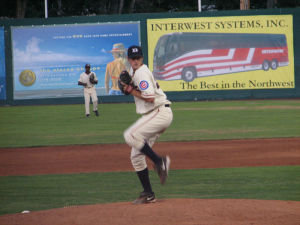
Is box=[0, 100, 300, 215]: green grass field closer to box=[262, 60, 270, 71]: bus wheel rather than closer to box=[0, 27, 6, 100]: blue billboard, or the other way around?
box=[262, 60, 270, 71]: bus wheel

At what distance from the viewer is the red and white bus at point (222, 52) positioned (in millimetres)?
32219

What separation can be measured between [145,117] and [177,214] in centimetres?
139

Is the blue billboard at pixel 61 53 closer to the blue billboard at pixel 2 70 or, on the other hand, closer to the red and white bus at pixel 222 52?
the blue billboard at pixel 2 70

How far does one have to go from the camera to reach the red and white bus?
32.2 meters

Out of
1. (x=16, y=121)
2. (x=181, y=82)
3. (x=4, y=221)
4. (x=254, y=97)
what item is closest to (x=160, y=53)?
(x=181, y=82)

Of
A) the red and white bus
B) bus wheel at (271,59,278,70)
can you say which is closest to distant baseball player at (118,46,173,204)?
the red and white bus

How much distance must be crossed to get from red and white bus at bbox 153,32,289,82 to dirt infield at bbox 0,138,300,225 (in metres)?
17.5

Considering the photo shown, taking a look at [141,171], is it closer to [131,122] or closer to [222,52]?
[131,122]

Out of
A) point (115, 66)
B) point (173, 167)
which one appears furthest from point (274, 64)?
point (173, 167)

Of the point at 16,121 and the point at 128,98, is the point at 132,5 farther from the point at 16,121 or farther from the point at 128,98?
the point at 16,121

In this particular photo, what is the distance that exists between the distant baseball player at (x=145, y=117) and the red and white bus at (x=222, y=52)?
2481 cm

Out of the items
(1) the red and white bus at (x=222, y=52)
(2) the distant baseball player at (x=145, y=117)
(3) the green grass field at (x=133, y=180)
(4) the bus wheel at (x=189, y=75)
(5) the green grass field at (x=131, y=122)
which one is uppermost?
(1) the red and white bus at (x=222, y=52)

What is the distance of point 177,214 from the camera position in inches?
261

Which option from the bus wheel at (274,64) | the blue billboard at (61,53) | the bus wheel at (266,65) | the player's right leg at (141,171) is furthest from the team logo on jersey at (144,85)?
Result: the bus wheel at (274,64)
